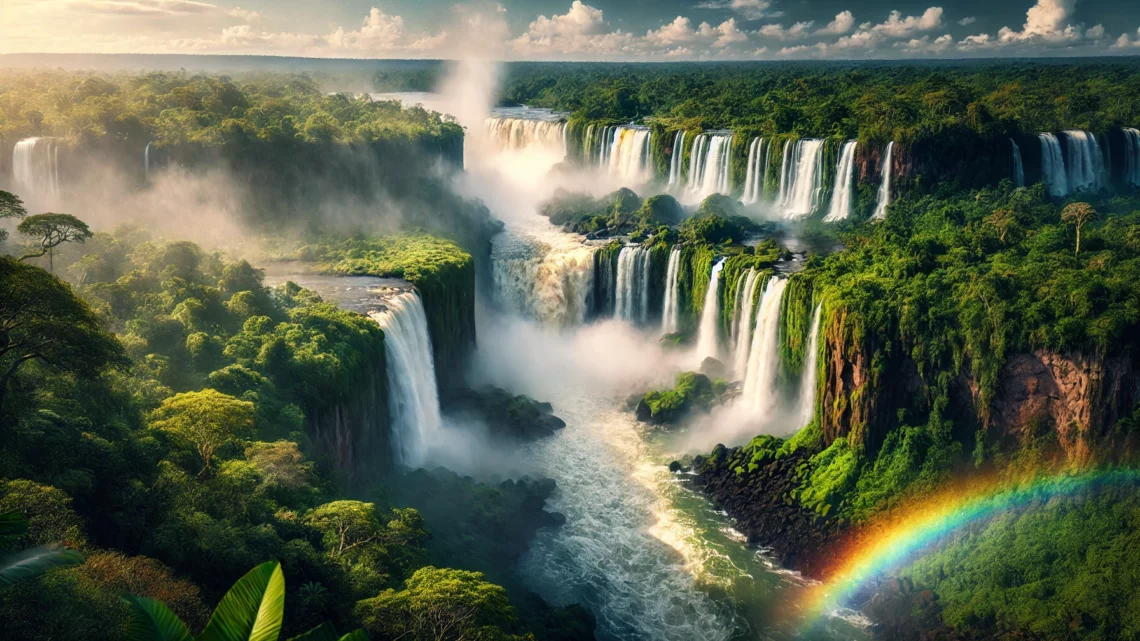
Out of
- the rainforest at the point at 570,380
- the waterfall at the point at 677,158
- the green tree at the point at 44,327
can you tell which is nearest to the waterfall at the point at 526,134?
the waterfall at the point at 677,158

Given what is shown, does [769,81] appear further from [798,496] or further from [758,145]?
[798,496]

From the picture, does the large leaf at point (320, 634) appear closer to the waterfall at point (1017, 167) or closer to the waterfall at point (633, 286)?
the waterfall at point (633, 286)

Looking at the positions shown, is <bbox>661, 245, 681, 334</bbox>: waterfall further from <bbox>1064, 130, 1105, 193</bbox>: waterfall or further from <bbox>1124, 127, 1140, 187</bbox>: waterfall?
<bbox>1124, 127, 1140, 187</bbox>: waterfall

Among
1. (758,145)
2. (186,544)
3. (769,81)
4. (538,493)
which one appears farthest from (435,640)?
(769,81)

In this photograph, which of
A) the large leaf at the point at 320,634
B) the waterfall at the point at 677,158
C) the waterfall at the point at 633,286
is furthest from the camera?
the waterfall at the point at 677,158

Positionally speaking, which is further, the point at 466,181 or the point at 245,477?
the point at 466,181

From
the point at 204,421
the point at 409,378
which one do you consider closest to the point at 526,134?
the point at 409,378
